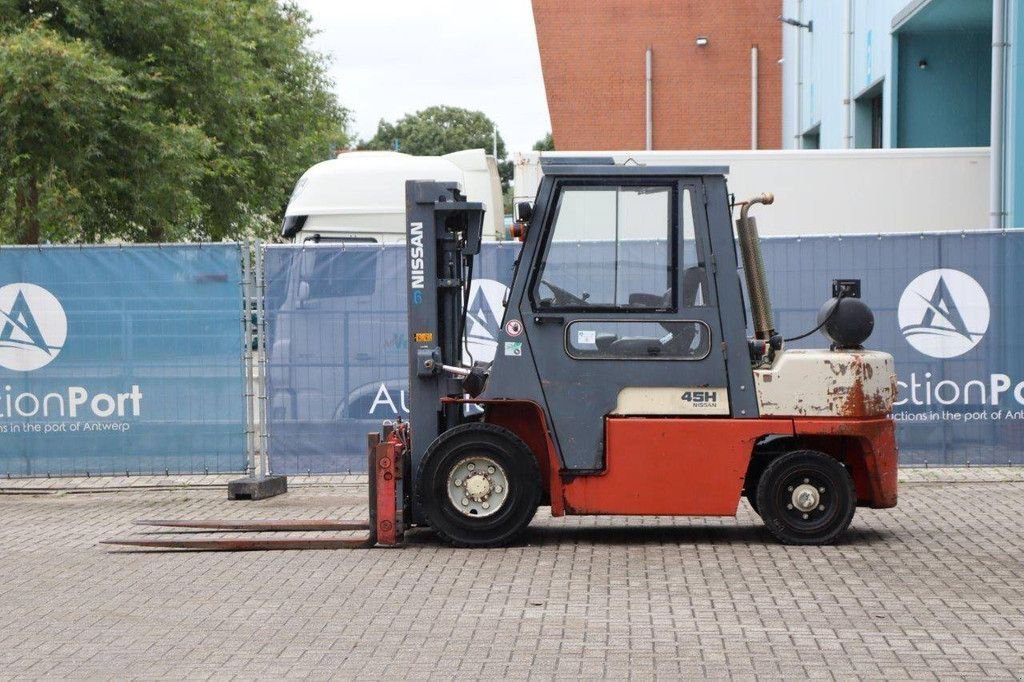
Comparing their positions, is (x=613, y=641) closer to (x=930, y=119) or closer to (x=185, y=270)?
(x=185, y=270)

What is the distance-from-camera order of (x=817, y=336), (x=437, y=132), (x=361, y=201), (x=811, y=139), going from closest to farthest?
1. (x=817, y=336)
2. (x=361, y=201)
3. (x=811, y=139)
4. (x=437, y=132)

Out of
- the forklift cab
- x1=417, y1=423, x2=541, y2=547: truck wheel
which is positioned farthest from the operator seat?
x1=417, y1=423, x2=541, y2=547: truck wheel

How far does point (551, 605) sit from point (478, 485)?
1.92 meters

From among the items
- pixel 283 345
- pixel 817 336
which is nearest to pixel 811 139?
pixel 817 336

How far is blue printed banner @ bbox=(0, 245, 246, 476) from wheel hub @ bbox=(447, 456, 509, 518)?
4.59 metres

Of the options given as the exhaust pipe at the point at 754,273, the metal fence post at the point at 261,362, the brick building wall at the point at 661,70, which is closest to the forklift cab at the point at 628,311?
the exhaust pipe at the point at 754,273

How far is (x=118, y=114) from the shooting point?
22.8 metres

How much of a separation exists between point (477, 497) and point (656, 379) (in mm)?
1450

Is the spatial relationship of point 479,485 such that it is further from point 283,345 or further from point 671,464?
point 283,345

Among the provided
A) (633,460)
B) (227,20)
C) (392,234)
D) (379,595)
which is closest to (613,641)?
(379,595)

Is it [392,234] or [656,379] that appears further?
[392,234]

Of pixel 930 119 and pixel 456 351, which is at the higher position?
pixel 930 119

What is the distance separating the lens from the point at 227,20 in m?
26.4

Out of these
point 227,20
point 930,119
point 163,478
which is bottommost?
point 163,478
